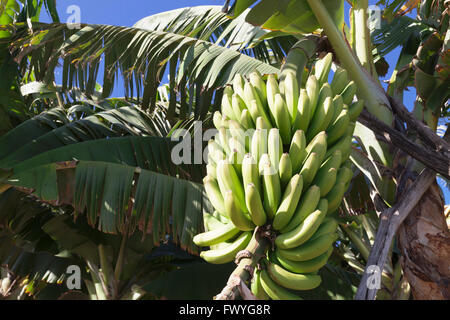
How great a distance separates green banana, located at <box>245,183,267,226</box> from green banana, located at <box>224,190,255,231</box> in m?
0.03

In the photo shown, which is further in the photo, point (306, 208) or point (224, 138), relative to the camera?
point (224, 138)

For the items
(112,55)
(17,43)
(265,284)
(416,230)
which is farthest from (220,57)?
(265,284)

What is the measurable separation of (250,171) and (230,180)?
6cm

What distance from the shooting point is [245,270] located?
0.84 m

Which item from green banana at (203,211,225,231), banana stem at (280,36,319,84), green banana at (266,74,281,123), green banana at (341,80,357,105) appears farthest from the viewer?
green banana at (341,80,357,105)

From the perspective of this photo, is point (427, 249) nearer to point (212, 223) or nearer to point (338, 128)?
point (338, 128)

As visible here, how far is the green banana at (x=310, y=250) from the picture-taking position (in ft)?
3.30

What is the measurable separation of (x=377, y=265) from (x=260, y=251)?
76 centimetres

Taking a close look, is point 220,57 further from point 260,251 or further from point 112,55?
point 260,251

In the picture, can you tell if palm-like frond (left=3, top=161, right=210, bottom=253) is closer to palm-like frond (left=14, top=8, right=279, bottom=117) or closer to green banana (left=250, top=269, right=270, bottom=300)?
palm-like frond (left=14, top=8, right=279, bottom=117)

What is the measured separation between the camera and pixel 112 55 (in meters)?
2.83

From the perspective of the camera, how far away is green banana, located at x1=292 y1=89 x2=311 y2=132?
124 centimetres

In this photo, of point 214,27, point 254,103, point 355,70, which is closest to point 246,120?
point 254,103

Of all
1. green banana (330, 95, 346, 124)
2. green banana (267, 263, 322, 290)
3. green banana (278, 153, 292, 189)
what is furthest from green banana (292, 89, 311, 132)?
green banana (267, 263, 322, 290)
